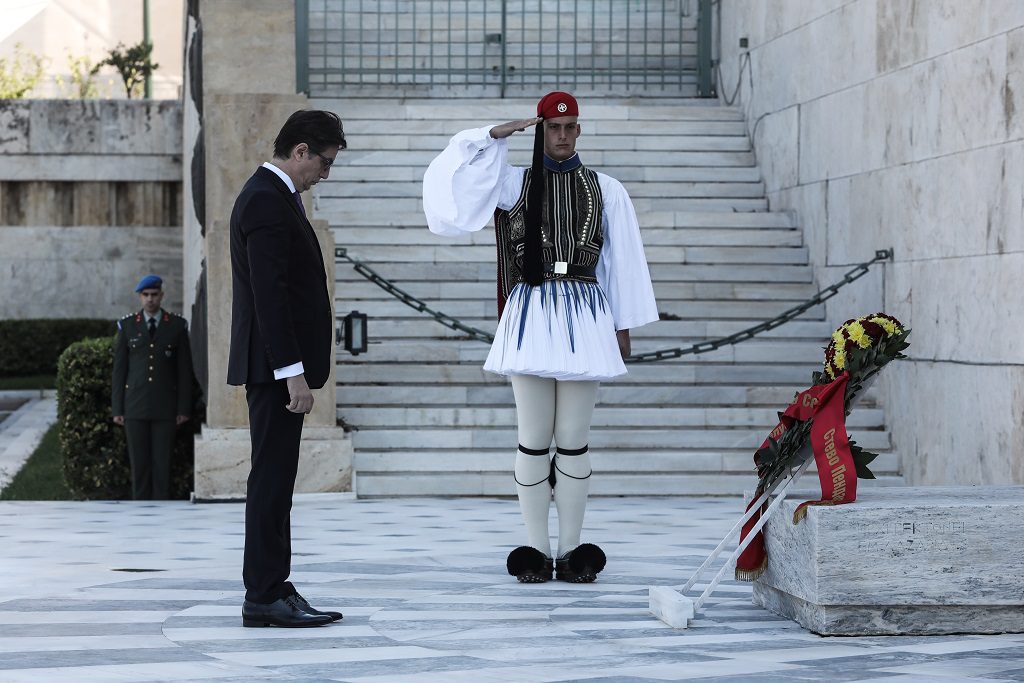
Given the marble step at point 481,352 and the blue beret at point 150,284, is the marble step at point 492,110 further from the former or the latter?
the blue beret at point 150,284

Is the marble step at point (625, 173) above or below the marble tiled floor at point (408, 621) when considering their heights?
above

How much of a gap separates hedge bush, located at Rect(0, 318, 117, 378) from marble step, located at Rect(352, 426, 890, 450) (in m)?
11.1

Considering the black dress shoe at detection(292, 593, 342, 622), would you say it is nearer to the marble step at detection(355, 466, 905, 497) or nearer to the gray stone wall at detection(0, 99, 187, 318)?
the marble step at detection(355, 466, 905, 497)

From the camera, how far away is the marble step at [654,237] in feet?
46.2

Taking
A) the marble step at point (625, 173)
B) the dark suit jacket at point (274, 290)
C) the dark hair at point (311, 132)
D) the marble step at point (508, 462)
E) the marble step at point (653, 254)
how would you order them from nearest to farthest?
the dark suit jacket at point (274, 290), the dark hair at point (311, 132), the marble step at point (508, 462), the marble step at point (653, 254), the marble step at point (625, 173)

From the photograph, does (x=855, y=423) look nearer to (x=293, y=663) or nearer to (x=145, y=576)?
(x=145, y=576)

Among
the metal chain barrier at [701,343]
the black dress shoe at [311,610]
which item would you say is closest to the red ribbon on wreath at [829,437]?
the black dress shoe at [311,610]

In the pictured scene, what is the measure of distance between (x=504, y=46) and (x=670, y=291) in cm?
498

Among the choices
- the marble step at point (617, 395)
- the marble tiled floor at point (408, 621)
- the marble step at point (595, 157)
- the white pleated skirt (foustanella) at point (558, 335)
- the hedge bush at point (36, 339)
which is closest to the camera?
the marble tiled floor at point (408, 621)

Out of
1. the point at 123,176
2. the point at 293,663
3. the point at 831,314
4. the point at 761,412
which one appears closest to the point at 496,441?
the point at 761,412

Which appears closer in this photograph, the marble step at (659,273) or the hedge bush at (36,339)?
the marble step at (659,273)

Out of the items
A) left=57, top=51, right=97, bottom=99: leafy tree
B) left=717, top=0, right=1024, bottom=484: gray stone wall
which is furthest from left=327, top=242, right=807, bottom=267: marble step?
left=57, top=51, right=97, bottom=99: leafy tree

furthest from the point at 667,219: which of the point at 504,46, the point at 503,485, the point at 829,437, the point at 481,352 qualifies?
the point at 829,437

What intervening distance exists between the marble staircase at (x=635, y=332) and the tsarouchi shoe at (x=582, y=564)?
13.2 feet
